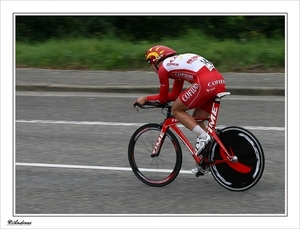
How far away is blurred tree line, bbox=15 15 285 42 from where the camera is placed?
63.9ft

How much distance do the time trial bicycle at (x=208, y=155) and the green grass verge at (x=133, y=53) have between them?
8.30m

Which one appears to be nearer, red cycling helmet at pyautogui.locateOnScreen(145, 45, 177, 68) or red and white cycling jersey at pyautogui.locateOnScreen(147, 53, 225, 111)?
red and white cycling jersey at pyautogui.locateOnScreen(147, 53, 225, 111)

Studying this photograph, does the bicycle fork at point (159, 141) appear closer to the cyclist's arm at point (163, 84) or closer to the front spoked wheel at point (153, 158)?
the front spoked wheel at point (153, 158)

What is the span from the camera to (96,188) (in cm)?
765

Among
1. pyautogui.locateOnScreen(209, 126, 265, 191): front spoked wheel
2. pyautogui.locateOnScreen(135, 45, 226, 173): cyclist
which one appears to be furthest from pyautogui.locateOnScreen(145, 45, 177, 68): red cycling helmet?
pyautogui.locateOnScreen(209, 126, 265, 191): front spoked wheel

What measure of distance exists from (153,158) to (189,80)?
1212 millimetres

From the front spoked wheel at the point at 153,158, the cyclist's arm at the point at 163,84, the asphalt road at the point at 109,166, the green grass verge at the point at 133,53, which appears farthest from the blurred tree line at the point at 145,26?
the cyclist's arm at the point at 163,84

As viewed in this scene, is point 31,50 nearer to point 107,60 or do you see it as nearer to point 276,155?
point 107,60

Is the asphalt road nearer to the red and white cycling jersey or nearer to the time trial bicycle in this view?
the time trial bicycle

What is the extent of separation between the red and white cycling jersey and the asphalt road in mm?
1159

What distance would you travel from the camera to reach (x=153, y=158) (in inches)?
310

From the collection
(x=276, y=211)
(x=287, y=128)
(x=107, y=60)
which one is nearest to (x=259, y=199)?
(x=276, y=211)

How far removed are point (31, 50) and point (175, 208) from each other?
40.4 ft

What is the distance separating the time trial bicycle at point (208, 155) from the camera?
7203mm
